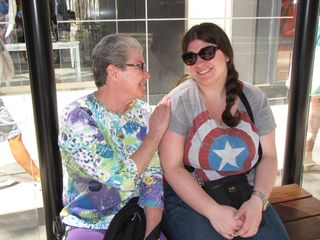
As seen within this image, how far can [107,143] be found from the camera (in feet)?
5.68

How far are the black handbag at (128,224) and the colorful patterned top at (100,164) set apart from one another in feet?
0.17

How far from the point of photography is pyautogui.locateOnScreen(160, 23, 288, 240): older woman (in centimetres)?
186

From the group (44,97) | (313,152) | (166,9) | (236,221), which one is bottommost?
(313,152)

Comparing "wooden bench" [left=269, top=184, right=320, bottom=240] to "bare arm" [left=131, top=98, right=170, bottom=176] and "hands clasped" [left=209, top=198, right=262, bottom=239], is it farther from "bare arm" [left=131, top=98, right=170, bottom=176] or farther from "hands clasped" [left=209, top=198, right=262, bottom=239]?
"bare arm" [left=131, top=98, right=170, bottom=176]

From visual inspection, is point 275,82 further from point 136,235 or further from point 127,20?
point 136,235

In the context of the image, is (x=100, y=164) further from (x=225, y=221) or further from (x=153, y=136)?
(x=225, y=221)

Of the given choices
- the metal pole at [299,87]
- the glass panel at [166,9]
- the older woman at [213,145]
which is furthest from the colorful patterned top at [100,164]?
the glass panel at [166,9]

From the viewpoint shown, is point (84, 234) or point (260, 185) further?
point (260, 185)

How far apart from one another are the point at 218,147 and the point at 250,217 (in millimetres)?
367

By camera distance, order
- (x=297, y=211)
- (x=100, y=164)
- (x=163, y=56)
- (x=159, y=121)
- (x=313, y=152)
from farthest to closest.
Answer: (x=163, y=56) → (x=313, y=152) → (x=297, y=211) → (x=159, y=121) → (x=100, y=164)

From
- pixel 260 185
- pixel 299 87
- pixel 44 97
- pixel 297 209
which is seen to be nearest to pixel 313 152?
pixel 299 87

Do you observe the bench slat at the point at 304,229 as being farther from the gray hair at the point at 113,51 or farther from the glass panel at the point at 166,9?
the glass panel at the point at 166,9

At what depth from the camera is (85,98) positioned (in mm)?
1757

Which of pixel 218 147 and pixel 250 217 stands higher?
pixel 218 147
